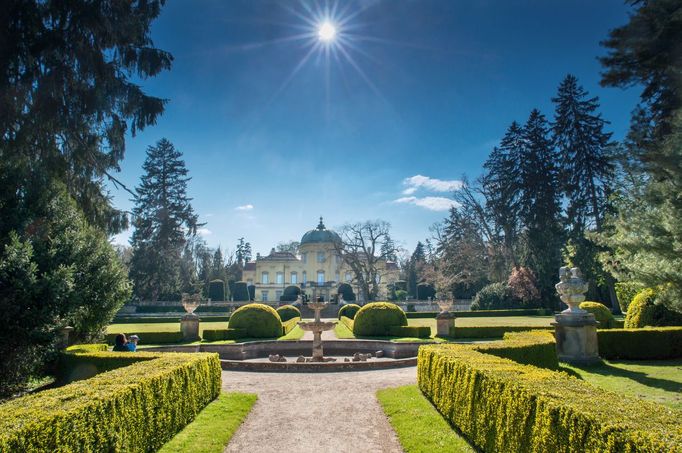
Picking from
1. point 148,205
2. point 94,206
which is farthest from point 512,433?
point 148,205

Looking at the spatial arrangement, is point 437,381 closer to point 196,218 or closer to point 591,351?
point 591,351

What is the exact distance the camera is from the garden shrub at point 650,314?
1314cm

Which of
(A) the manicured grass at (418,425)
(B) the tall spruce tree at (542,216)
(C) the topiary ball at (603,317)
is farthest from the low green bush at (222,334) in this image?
(B) the tall spruce tree at (542,216)

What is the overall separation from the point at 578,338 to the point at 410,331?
875cm

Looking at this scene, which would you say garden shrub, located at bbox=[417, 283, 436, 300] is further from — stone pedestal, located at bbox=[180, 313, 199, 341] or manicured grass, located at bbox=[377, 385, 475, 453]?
manicured grass, located at bbox=[377, 385, 475, 453]

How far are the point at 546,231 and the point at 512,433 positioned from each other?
1298 inches

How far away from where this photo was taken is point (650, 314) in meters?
13.4

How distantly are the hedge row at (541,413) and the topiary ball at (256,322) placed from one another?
529 inches

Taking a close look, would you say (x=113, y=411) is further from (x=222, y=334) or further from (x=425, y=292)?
(x=425, y=292)

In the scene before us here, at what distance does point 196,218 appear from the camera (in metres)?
40.8

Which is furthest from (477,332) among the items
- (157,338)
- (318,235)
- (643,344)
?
(318,235)

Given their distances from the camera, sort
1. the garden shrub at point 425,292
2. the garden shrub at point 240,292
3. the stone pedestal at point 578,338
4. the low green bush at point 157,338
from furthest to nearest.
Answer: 1. the garden shrub at point 240,292
2. the garden shrub at point 425,292
3. the low green bush at point 157,338
4. the stone pedestal at point 578,338

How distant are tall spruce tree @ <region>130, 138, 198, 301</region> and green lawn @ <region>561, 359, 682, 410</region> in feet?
111

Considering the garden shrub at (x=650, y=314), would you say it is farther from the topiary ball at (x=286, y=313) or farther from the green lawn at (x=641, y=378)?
the topiary ball at (x=286, y=313)
